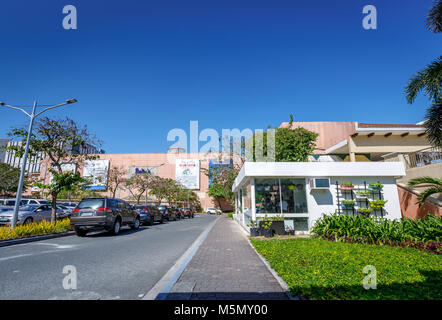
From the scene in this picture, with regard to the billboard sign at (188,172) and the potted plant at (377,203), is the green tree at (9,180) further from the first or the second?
the potted plant at (377,203)

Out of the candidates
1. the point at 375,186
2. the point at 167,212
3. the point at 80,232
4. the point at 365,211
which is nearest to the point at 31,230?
the point at 80,232

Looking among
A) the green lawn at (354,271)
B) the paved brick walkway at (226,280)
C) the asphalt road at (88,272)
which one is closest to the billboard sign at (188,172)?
the asphalt road at (88,272)

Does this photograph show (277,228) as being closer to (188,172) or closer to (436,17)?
(436,17)

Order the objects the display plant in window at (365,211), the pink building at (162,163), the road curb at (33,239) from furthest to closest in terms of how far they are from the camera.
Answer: the pink building at (162,163) < the display plant in window at (365,211) < the road curb at (33,239)

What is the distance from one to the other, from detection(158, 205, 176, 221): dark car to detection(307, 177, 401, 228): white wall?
625 inches

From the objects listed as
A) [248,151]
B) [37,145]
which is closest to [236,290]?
[37,145]

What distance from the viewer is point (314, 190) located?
11.3m

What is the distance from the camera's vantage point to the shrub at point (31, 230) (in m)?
9.59

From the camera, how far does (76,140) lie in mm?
13523

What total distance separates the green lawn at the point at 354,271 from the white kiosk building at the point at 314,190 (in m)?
4.02

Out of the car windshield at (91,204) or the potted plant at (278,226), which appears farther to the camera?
the car windshield at (91,204)

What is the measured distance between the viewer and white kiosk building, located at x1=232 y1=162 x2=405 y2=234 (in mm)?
11297
